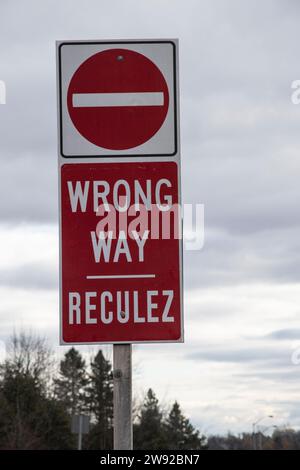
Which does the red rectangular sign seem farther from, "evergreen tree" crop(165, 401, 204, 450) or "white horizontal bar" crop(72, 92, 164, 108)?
"evergreen tree" crop(165, 401, 204, 450)

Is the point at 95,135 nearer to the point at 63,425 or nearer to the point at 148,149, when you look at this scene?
the point at 148,149

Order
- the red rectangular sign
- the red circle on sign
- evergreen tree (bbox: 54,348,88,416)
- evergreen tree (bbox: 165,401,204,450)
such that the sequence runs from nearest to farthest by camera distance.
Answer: the red rectangular sign, the red circle on sign, evergreen tree (bbox: 54,348,88,416), evergreen tree (bbox: 165,401,204,450)

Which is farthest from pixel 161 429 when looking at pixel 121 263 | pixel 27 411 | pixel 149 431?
pixel 121 263

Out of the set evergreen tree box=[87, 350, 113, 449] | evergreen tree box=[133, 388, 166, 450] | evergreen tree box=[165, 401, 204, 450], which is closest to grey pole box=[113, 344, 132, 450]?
evergreen tree box=[87, 350, 113, 449]

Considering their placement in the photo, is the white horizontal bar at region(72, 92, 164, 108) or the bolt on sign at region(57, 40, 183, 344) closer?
the bolt on sign at region(57, 40, 183, 344)

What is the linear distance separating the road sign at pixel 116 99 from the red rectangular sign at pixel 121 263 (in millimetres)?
207

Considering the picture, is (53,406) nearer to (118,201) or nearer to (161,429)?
(161,429)

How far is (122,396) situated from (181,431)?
98.8 metres

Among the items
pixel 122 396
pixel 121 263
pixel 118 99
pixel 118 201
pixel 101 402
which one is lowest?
pixel 122 396

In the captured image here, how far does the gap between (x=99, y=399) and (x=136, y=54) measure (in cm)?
6834

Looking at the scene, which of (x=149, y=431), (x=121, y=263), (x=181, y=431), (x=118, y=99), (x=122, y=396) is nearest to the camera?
(x=122, y=396)

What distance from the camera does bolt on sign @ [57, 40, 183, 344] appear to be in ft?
18.1

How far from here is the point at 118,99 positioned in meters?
5.66
